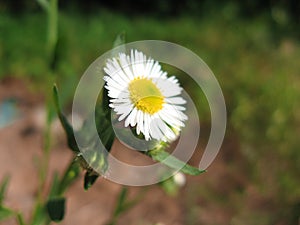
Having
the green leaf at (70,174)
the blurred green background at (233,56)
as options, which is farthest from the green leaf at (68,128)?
the blurred green background at (233,56)

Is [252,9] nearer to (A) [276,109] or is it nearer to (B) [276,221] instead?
(A) [276,109]

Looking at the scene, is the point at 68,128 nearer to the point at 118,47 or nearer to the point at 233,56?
the point at 118,47

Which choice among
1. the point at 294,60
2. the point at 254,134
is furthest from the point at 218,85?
the point at 294,60

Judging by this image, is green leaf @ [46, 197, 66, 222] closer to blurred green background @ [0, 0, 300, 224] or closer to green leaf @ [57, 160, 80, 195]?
green leaf @ [57, 160, 80, 195]

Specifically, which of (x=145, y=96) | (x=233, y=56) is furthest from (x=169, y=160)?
(x=233, y=56)

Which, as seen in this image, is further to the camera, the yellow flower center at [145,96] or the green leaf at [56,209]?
the green leaf at [56,209]

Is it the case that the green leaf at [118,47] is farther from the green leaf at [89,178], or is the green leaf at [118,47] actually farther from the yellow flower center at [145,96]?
Answer: the green leaf at [89,178]
